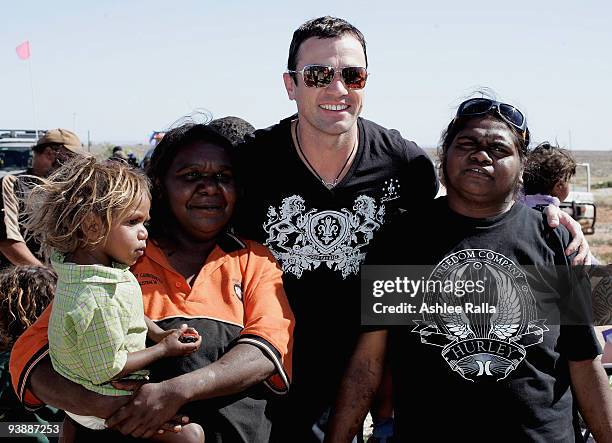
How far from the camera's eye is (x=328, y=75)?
10.8 ft

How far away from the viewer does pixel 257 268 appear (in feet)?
9.68

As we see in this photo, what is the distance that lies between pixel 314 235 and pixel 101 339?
110 cm

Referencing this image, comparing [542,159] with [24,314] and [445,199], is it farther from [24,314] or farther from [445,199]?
[24,314]

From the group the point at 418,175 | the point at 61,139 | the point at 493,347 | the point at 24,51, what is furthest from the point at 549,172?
the point at 24,51

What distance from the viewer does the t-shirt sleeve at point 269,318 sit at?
2719 millimetres

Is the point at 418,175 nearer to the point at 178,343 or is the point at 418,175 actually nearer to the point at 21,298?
the point at 178,343

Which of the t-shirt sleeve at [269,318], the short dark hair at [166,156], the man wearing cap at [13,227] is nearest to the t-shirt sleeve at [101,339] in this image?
the t-shirt sleeve at [269,318]

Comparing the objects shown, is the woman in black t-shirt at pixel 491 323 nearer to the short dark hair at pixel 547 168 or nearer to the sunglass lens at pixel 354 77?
the sunglass lens at pixel 354 77

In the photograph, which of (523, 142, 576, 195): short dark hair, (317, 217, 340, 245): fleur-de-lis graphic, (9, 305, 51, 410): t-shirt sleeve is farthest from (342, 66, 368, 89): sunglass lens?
(523, 142, 576, 195): short dark hair

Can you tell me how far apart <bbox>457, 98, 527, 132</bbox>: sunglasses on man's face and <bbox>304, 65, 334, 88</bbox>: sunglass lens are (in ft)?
2.23

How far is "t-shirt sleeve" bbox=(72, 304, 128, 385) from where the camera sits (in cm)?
249

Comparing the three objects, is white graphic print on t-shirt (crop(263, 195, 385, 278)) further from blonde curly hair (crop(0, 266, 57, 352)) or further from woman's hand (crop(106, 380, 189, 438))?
blonde curly hair (crop(0, 266, 57, 352))

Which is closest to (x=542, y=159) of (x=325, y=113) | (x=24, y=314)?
(x=325, y=113)

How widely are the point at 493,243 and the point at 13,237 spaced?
429 centimetres
